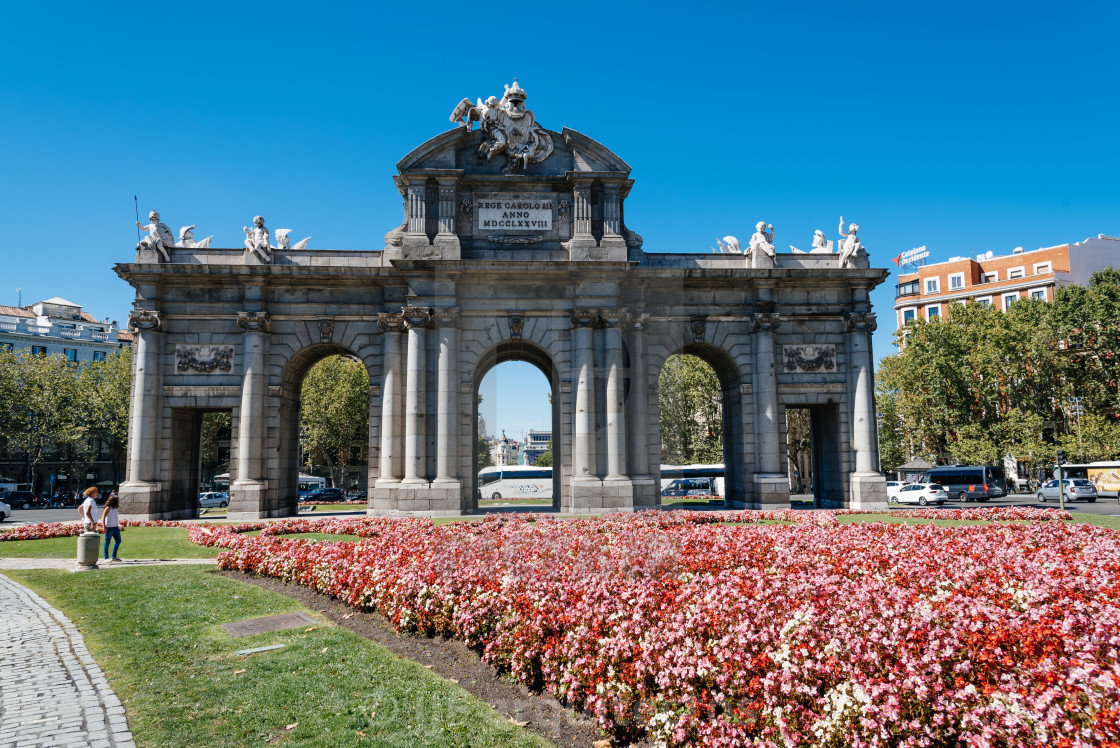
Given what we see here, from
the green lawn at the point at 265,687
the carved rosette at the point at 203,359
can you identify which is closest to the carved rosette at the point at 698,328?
the carved rosette at the point at 203,359

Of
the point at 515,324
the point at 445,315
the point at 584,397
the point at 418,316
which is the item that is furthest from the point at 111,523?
the point at 584,397

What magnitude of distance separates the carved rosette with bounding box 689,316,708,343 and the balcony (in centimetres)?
6243

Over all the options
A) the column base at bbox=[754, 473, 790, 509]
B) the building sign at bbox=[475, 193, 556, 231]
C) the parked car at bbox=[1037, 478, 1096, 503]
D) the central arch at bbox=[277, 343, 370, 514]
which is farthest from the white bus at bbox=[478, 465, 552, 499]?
the parked car at bbox=[1037, 478, 1096, 503]

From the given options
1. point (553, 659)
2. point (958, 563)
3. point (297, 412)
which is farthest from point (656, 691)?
point (297, 412)

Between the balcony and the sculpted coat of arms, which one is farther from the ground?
the balcony

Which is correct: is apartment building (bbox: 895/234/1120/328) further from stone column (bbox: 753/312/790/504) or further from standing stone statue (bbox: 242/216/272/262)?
standing stone statue (bbox: 242/216/272/262)

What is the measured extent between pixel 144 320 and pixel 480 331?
48.3ft

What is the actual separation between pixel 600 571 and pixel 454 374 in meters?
20.6

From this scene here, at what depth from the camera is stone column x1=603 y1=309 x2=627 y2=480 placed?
98.2 ft

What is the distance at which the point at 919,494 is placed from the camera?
48906mm

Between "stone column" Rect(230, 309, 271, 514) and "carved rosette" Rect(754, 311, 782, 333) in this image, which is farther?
"carved rosette" Rect(754, 311, 782, 333)

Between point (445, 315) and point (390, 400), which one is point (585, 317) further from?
point (390, 400)

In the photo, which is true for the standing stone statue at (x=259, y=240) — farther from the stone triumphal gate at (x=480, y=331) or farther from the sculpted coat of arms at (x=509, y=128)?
the sculpted coat of arms at (x=509, y=128)

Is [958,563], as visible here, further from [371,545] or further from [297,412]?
[297,412]
